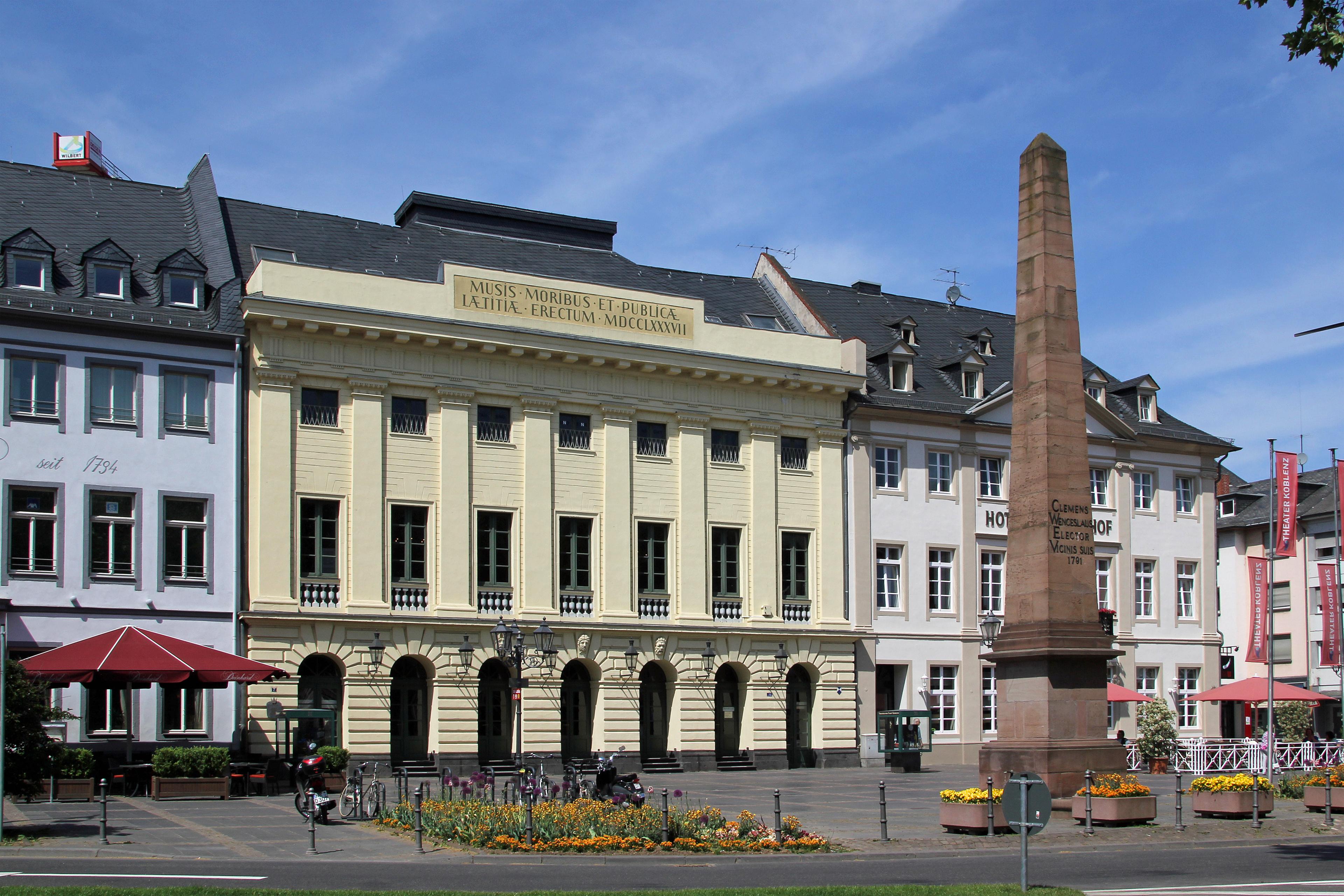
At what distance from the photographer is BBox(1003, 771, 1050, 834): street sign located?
1455 cm

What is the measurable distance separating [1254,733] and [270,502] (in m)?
36.6

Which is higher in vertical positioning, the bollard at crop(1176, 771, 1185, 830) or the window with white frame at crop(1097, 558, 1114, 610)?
the window with white frame at crop(1097, 558, 1114, 610)

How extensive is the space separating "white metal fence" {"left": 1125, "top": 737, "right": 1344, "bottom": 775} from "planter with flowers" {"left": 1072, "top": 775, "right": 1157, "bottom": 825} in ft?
42.6

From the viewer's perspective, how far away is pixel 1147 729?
139ft

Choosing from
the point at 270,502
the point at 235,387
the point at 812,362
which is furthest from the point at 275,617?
the point at 812,362

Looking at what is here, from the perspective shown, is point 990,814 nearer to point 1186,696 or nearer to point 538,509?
point 538,509

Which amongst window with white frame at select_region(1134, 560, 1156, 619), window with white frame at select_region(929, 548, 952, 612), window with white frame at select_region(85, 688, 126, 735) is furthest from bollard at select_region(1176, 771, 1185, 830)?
window with white frame at select_region(1134, 560, 1156, 619)

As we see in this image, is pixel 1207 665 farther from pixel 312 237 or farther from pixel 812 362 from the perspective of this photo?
pixel 312 237

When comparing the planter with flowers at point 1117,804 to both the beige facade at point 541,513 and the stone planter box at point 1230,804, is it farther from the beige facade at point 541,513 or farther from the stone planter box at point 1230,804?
the beige facade at point 541,513

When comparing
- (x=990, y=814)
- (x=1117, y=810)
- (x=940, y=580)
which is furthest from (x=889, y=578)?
(x=990, y=814)

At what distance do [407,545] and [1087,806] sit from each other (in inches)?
802

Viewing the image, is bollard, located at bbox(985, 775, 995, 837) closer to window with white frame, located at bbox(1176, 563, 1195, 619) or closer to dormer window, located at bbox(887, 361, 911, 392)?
dormer window, located at bbox(887, 361, 911, 392)

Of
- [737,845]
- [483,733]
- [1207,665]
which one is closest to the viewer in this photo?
[737,845]

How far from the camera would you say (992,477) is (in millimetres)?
48656
